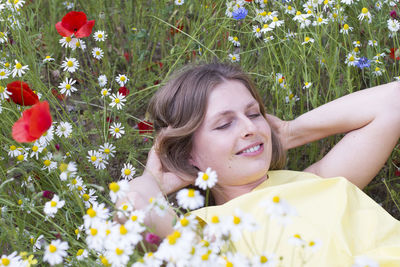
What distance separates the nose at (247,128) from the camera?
5.72 ft

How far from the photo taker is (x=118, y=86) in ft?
8.36

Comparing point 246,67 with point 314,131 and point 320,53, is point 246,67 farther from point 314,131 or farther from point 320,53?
point 314,131

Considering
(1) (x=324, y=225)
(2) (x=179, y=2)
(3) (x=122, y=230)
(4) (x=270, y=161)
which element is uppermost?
(2) (x=179, y=2)

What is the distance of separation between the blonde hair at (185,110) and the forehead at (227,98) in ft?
0.06

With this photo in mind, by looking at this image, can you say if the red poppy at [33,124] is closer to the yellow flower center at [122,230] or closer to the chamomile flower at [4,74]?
the yellow flower center at [122,230]

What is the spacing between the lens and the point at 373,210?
1.74 meters

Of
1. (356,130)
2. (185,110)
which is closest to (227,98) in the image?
(185,110)

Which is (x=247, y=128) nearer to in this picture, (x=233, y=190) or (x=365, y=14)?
(x=233, y=190)

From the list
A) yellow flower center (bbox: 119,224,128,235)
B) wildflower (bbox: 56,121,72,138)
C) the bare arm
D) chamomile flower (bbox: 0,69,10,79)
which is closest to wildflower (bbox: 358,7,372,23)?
the bare arm

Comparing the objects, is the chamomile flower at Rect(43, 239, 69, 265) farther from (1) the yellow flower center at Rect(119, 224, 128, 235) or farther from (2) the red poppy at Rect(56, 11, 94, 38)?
(2) the red poppy at Rect(56, 11, 94, 38)

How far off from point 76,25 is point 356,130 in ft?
3.48

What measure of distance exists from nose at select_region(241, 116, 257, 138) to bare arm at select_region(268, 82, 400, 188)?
0.37 metres

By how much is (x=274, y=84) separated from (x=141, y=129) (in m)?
0.55

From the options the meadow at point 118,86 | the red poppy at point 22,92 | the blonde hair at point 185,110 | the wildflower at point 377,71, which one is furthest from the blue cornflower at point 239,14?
the red poppy at point 22,92
